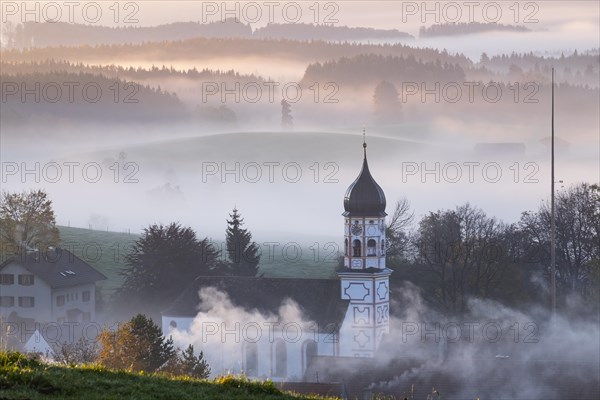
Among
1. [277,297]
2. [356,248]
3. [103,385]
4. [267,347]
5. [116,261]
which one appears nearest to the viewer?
[103,385]

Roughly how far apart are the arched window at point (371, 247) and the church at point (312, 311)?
0.16ft

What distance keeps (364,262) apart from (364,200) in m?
3.10

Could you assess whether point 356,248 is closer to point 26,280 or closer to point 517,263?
point 517,263

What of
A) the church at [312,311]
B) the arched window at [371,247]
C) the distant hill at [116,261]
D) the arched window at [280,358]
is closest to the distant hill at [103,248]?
the distant hill at [116,261]

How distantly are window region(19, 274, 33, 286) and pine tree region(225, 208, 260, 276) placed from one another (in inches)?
487

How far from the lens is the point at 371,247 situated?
84.2 m

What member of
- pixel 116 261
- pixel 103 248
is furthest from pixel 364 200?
pixel 103 248

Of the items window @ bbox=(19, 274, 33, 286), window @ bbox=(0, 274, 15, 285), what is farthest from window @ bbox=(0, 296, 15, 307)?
window @ bbox=(19, 274, 33, 286)

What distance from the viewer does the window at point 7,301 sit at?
101312 mm

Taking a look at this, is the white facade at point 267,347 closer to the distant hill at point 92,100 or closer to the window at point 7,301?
the window at point 7,301

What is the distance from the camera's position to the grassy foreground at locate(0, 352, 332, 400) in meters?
23.1

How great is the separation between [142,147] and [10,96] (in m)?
18.4

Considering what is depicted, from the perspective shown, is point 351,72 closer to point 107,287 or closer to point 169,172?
point 169,172

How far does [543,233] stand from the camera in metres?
100
